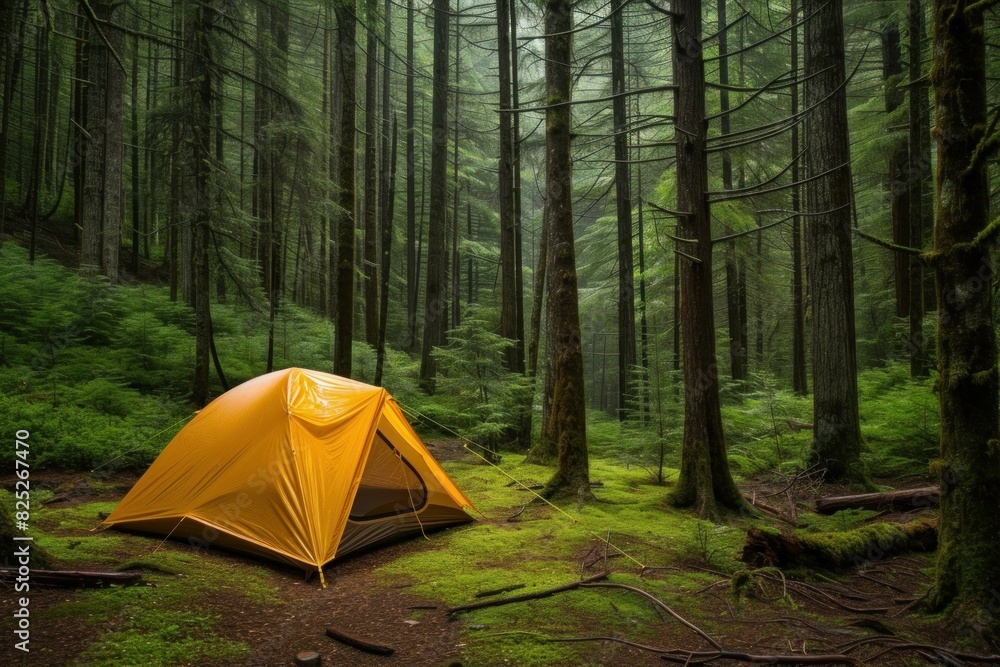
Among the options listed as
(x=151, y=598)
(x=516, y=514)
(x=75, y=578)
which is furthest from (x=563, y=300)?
(x=75, y=578)

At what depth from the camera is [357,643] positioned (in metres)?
3.96

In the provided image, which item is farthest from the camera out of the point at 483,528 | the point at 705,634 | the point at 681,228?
the point at 681,228

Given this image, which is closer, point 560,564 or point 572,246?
point 560,564

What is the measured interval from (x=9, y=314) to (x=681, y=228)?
1243 cm

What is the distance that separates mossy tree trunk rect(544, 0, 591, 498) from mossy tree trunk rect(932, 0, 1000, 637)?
423 cm

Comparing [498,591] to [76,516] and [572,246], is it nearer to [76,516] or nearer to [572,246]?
[572,246]

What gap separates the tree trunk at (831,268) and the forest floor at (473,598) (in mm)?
1748

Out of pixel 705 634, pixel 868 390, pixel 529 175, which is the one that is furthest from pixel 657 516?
pixel 529 175

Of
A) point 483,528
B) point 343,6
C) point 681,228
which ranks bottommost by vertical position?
point 483,528

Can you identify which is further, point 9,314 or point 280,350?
point 280,350

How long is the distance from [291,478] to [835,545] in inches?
208

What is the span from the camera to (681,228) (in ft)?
25.3

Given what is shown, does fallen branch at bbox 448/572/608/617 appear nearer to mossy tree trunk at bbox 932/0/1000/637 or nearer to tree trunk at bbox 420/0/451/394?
mossy tree trunk at bbox 932/0/1000/637

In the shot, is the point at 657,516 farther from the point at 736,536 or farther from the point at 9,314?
the point at 9,314
